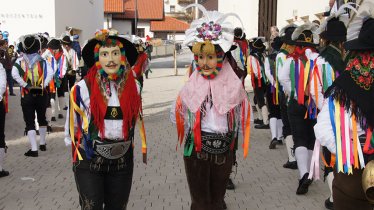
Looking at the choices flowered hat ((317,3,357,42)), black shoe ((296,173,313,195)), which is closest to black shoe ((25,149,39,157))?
black shoe ((296,173,313,195))

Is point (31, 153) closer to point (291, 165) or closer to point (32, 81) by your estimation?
point (32, 81)

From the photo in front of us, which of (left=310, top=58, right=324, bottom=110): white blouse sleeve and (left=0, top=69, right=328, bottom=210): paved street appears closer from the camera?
(left=310, top=58, right=324, bottom=110): white blouse sleeve

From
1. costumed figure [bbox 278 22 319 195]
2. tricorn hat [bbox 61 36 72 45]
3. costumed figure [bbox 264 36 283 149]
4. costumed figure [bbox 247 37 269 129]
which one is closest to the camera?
costumed figure [bbox 278 22 319 195]

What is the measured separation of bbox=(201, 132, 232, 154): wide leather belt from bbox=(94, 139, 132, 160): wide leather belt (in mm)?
688

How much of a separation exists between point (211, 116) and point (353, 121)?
1.29 metres

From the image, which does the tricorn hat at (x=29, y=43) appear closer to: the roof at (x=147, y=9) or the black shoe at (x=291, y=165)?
the black shoe at (x=291, y=165)

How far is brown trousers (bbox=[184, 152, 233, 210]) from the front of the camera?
13.8 ft

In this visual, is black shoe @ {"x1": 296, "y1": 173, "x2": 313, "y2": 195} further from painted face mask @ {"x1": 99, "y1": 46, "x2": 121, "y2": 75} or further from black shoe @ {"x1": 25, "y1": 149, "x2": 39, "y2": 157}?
black shoe @ {"x1": 25, "y1": 149, "x2": 39, "y2": 157}

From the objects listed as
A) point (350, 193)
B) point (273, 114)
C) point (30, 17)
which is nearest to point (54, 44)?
point (273, 114)

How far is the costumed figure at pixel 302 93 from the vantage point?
5.90m

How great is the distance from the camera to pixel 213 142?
4.18 m

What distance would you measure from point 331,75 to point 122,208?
2.63 metres

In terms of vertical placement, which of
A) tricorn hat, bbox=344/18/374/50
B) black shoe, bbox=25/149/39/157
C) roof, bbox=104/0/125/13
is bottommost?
black shoe, bbox=25/149/39/157

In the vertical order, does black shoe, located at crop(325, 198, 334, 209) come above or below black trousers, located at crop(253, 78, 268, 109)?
below
